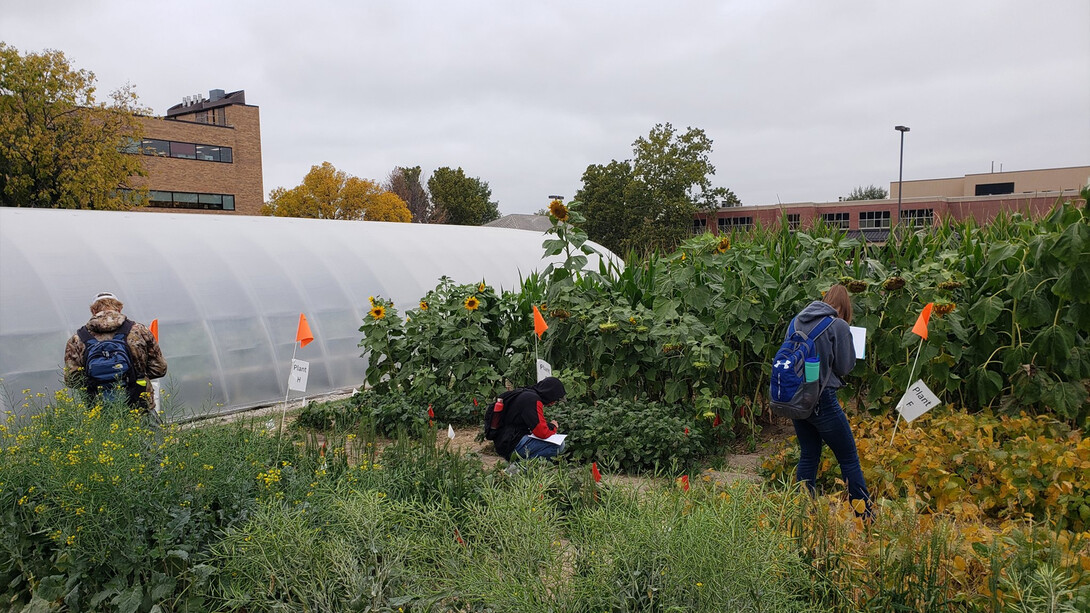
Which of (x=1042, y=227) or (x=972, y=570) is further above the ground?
(x=1042, y=227)

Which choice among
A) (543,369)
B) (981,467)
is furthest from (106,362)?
(981,467)

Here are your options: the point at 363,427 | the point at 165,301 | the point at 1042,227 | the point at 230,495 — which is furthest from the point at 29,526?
the point at 1042,227

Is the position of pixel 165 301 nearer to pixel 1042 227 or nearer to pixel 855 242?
pixel 855 242

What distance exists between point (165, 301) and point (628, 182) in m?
29.8

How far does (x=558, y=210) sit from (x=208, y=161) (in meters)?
34.0

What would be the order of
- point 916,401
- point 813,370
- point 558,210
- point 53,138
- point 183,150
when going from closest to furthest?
point 813,370 < point 916,401 < point 558,210 < point 53,138 < point 183,150

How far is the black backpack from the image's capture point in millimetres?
5066

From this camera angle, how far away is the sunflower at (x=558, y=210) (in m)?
6.11

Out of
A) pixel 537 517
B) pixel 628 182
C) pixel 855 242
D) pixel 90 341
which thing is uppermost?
pixel 628 182

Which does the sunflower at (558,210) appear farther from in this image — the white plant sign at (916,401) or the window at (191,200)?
the window at (191,200)

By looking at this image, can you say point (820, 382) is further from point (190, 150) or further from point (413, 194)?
point (413, 194)

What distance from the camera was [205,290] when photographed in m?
8.06

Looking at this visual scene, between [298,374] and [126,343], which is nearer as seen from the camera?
[126,343]

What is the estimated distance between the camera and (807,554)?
2.68 m
